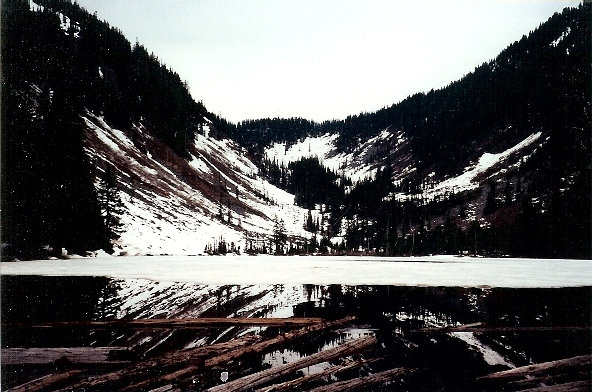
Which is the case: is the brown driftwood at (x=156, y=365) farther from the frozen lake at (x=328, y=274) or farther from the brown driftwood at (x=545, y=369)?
the frozen lake at (x=328, y=274)

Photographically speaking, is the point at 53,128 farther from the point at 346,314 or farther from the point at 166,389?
the point at 166,389

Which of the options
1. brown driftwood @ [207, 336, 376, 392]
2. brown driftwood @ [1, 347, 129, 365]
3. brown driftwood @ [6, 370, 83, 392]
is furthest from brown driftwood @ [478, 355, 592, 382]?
brown driftwood @ [6, 370, 83, 392]

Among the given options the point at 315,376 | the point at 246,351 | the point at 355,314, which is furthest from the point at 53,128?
the point at 315,376

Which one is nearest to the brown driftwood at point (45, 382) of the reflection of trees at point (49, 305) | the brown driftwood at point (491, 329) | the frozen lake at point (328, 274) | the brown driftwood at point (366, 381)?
the reflection of trees at point (49, 305)

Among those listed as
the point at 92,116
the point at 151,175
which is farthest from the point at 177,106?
the point at 151,175

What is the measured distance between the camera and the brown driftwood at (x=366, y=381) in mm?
7113

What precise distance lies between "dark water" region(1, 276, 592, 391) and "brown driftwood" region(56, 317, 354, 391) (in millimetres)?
527

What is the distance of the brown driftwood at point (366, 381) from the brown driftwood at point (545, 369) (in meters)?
1.65

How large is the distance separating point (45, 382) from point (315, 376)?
5.12 meters

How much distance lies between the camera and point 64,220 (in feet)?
140

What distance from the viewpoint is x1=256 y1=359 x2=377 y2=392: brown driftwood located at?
7027mm

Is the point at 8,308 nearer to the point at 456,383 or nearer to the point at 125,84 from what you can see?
the point at 456,383

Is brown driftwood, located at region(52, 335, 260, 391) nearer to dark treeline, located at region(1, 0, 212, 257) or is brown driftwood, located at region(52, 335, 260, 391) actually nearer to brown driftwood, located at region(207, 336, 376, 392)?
brown driftwood, located at region(207, 336, 376, 392)

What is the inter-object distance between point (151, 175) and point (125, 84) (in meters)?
54.4
